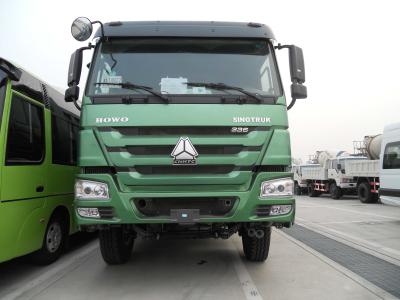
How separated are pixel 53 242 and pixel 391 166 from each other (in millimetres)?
9080

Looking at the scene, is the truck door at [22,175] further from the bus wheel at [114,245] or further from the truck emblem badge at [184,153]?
the truck emblem badge at [184,153]

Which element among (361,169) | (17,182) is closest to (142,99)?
(17,182)

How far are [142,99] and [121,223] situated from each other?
1418 millimetres

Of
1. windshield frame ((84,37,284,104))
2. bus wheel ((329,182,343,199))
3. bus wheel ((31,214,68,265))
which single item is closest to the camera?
windshield frame ((84,37,284,104))

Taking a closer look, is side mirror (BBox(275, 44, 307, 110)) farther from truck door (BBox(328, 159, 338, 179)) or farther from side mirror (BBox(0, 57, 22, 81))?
truck door (BBox(328, 159, 338, 179))

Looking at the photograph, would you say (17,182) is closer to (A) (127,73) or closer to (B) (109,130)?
(B) (109,130)

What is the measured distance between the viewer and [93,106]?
507cm

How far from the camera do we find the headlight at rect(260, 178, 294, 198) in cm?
498

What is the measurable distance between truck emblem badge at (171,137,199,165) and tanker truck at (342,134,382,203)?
658 inches

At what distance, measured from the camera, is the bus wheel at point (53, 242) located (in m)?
6.41

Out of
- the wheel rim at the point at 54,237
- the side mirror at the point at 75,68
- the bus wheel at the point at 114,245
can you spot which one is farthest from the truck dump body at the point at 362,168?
the side mirror at the point at 75,68

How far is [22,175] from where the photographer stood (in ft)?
18.2

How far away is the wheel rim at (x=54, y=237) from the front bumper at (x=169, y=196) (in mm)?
1836

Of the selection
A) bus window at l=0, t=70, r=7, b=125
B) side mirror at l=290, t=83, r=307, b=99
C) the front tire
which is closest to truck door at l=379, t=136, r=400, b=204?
the front tire
